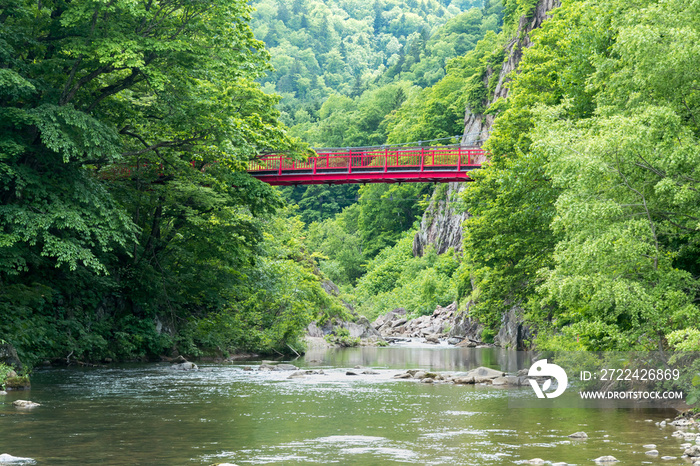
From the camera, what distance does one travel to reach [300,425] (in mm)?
12383

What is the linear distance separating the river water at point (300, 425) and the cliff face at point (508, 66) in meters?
24.7

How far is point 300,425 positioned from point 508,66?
141 ft

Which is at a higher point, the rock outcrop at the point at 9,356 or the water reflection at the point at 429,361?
the rock outcrop at the point at 9,356

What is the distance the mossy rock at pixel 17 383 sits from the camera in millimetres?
16609

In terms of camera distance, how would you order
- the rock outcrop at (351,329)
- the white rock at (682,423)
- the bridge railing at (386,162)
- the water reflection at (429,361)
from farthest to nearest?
1. the rock outcrop at (351,329)
2. the bridge railing at (386,162)
3. the water reflection at (429,361)
4. the white rock at (682,423)

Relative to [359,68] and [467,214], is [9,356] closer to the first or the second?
[467,214]

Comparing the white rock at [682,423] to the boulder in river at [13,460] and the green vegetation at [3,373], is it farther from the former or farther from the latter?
the green vegetation at [3,373]

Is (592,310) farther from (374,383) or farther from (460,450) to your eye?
(374,383)

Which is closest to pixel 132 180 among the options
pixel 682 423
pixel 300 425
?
pixel 300 425

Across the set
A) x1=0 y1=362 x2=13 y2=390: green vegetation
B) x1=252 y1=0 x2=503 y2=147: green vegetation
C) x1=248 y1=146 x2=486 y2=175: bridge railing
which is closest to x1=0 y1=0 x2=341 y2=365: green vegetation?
x1=0 y1=362 x2=13 y2=390: green vegetation

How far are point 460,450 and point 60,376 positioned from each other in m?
13.4

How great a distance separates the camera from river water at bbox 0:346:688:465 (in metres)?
9.60

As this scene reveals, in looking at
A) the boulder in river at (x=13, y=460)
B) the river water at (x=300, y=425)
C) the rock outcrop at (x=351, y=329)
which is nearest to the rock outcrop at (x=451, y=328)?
the rock outcrop at (x=351, y=329)

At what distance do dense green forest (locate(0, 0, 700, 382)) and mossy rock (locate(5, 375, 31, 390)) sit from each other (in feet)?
9.16
